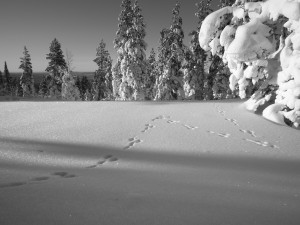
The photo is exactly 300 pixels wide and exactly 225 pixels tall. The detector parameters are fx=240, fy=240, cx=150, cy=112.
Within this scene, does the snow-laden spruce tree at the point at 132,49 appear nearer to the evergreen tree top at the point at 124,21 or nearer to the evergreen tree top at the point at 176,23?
the evergreen tree top at the point at 124,21

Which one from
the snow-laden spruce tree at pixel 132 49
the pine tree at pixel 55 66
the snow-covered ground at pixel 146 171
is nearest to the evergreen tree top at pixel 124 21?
the snow-laden spruce tree at pixel 132 49

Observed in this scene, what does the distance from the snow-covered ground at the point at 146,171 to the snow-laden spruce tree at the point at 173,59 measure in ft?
66.5

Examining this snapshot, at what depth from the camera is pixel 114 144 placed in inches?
225

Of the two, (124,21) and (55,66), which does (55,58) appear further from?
(124,21)

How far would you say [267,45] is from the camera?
24.1 ft

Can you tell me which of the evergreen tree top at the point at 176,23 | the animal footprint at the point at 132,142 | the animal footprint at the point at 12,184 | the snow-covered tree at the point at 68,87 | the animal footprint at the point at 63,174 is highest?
the evergreen tree top at the point at 176,23

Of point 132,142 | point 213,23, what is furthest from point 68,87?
point 132,142

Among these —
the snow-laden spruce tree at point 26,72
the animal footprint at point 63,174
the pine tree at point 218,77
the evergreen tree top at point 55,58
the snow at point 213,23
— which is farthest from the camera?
the snow-laden spruce tree at point 26,72

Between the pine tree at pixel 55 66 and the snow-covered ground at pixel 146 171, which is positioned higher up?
the pine tree at pixel 55 66

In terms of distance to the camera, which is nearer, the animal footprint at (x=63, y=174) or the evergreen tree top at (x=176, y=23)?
the animal footprint at (x=63, y=174)

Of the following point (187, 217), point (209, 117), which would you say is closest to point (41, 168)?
point (187, 217)

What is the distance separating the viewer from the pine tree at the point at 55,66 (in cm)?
3656

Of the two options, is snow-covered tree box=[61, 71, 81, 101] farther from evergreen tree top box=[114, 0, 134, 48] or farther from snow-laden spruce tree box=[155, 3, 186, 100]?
snow-laden spruce tree box=[155, 3, 186, 100]

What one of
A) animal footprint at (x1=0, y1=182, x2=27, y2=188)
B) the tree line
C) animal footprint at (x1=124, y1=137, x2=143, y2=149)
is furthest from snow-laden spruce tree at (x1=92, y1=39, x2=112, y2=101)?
animal footprint at (x1=0, y1=182, x2=27, y2=188)
